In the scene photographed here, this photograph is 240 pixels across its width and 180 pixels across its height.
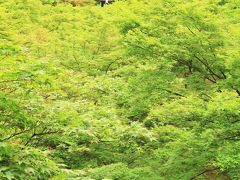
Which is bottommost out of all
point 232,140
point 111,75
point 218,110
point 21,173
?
point 111,75

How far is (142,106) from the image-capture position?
48.1ft

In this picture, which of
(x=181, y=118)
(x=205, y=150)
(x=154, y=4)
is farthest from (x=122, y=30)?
(x=205, y=150)

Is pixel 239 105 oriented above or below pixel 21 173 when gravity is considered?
below

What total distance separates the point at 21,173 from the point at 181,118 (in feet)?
27.9

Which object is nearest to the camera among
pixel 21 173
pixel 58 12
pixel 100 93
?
pixel 21 173

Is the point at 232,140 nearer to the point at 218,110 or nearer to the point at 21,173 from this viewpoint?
the point at 218,110

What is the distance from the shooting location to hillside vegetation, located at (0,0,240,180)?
625 centimetres

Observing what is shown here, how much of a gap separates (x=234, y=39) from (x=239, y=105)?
15.7 feet

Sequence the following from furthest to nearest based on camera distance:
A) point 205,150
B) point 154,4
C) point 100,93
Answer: point 154,4, point 100,93, point 205,150

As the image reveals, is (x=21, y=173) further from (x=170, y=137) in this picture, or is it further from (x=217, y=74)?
(x=217, y=74)

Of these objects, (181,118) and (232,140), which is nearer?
(232,140)

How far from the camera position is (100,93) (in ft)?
51.4

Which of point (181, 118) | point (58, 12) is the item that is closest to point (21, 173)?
point (181, 118)

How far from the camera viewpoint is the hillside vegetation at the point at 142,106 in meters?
6.25
